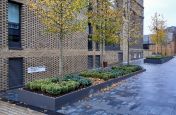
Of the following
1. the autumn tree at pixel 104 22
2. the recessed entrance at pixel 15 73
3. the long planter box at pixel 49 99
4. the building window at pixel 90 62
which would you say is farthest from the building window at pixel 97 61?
the long planter box at pixel 49 99

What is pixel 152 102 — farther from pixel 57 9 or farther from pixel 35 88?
pixel 57 9

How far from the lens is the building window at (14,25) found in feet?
47.3

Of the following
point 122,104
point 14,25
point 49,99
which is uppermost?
point 14,25

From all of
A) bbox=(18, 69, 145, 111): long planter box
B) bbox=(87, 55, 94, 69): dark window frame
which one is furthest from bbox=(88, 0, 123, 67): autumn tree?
bbox=(18, 69, 145, 111): long planter box

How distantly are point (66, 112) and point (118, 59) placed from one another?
2359 centimetres

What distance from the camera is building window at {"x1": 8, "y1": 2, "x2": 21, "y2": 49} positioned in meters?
14.4

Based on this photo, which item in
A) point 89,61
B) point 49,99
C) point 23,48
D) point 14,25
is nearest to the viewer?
point 49,99

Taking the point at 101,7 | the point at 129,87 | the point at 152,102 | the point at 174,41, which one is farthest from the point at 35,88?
the point at 174,41

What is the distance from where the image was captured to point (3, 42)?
13555 millimetres

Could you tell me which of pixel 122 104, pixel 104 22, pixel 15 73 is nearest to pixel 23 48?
pixel 15 73

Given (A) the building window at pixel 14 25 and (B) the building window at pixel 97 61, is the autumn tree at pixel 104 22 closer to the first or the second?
(A) the building window at pixel 14 25

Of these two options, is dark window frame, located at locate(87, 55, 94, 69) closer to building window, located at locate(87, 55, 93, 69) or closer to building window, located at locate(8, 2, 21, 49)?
building window, located at locate(87, 55, 93, 69)

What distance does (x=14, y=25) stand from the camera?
48.3 feet

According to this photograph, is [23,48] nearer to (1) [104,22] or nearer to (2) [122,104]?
(1) [104,22]
